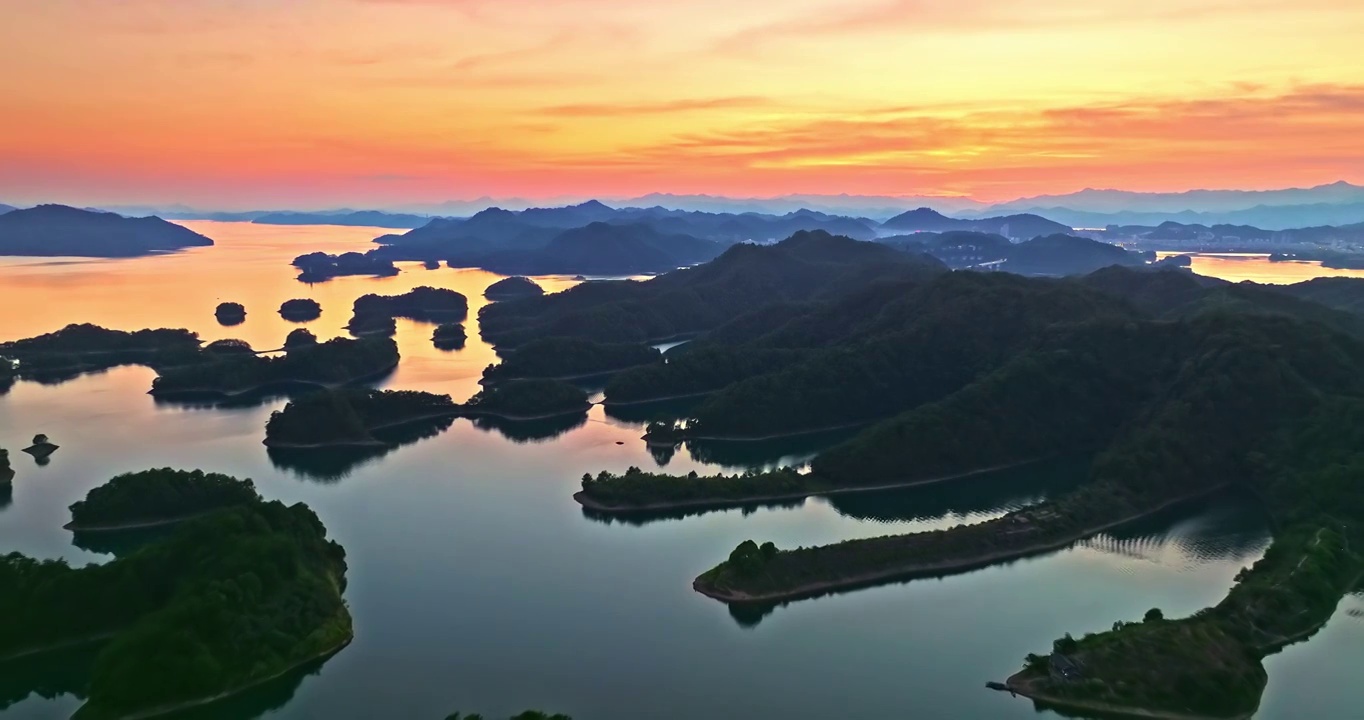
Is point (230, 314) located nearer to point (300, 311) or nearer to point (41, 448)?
point (300, 311)

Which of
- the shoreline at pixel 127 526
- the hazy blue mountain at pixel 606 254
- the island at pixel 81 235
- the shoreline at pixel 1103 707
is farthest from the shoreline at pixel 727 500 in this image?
the island at pixel 81 235

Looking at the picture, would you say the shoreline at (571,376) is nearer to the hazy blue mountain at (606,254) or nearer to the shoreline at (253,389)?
the shoreline at (253,389)

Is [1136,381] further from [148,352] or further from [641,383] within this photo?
[148,352]

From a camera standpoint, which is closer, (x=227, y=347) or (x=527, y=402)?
(x=527, y=402)

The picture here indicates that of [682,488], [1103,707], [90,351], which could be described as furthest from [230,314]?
[1103,707]

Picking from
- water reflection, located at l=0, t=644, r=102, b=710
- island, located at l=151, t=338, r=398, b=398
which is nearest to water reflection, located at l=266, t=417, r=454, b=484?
island, located at l=151, t=338, r=398, b=398

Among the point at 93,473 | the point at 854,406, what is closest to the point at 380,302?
the point at 93,473

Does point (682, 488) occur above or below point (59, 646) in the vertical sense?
below
